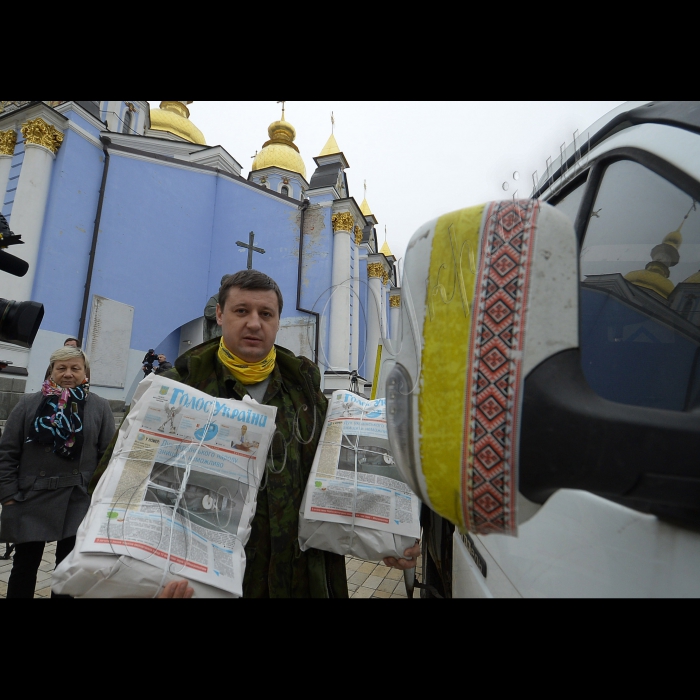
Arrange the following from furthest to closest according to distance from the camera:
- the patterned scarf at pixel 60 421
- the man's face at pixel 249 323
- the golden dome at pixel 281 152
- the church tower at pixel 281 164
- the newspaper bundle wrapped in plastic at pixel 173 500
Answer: the golden dome at pixel 281 152, the church tower at pixel 281 164, the patterned scarf at pixel 60 421, the man's face at pixel 249 323, the newspaper bundle wrapped in plastic at pixel 173 500

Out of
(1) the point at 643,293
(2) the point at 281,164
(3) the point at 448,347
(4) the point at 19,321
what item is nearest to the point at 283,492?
(3) the point at 448,347

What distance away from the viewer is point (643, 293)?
2.85 feet

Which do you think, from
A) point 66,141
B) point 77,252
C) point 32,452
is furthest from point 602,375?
point 66,141

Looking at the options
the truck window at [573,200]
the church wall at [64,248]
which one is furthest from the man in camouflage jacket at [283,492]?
the church wall at [64,248]

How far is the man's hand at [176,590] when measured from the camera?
38.2 inches

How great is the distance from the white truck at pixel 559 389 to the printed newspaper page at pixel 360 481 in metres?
0.44

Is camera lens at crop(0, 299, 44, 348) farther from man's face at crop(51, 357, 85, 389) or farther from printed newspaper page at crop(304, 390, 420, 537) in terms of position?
printed newspaper page at crop(304, 390, 420, 537)

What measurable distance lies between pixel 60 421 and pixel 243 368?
1.82 metres

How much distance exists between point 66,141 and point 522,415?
11882mm

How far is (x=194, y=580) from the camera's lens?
1003mm

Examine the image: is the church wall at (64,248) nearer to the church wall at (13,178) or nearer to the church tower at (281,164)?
the church wall at (13,178)

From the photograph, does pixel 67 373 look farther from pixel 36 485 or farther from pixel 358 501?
pixel 358 501
